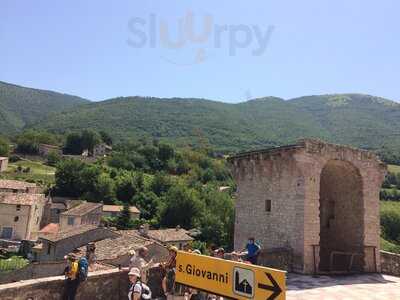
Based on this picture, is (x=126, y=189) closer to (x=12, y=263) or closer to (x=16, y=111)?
(x=12, y=263)

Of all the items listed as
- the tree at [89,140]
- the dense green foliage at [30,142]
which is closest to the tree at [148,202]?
the tree at [89,140]

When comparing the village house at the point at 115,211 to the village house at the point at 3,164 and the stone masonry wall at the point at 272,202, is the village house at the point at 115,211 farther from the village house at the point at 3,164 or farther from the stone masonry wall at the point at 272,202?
the stone masonry wall at the point at 272,202

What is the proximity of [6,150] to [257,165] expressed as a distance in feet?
335

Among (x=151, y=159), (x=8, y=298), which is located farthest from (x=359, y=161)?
(x=151, y=159)

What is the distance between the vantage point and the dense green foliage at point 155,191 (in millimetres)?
55844

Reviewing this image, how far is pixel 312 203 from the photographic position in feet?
40.2

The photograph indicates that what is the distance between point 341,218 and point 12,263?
123 feet

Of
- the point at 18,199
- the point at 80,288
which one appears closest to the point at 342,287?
the point at 80,288

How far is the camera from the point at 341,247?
1485 centimetres

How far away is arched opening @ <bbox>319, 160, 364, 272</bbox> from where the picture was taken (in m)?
14.1

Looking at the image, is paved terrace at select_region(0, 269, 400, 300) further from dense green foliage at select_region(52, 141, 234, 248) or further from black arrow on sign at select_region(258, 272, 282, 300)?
dense green foliage at select_region(52, 141, 234, 248)

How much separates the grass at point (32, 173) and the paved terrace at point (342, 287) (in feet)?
252

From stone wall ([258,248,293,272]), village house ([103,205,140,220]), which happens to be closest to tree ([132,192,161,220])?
village house ([103,205,140,220])

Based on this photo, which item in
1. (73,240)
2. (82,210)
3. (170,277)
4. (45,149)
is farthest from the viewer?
(45,149)
